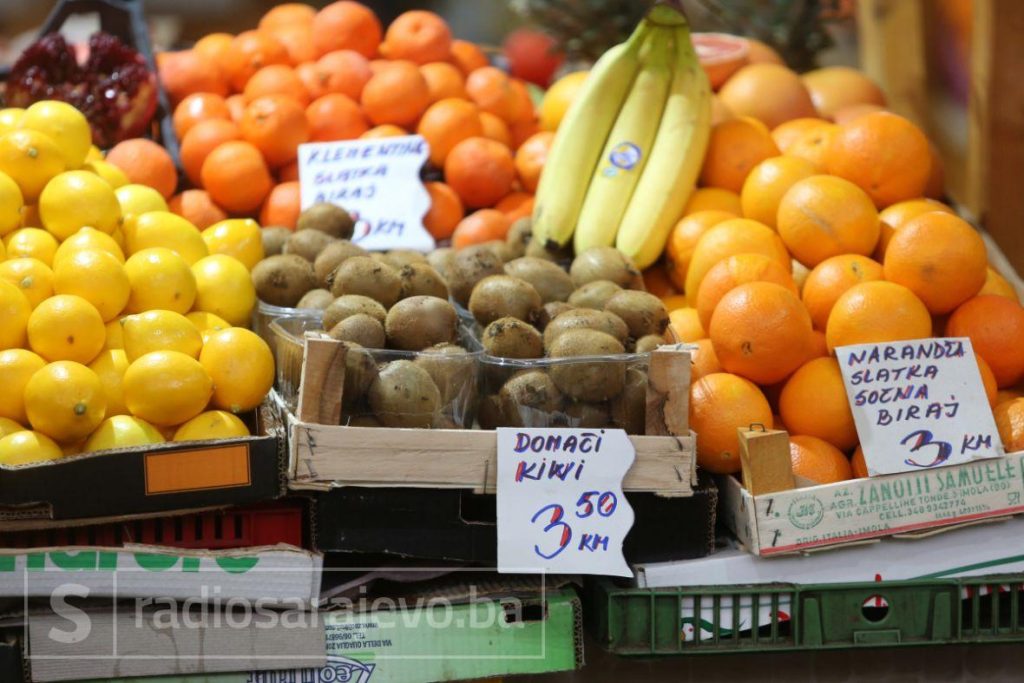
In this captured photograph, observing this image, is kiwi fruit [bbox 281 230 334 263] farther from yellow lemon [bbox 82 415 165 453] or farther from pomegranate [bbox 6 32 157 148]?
pomegranate [bbox 6 32 157 148]

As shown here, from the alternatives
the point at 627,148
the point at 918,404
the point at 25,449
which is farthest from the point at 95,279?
the point at 918,404

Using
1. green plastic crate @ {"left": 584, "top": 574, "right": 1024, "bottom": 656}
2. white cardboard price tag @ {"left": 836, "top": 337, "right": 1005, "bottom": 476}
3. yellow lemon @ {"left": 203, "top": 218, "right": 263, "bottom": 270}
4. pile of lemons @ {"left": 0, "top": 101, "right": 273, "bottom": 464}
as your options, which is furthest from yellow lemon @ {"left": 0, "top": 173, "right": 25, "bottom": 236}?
white cardboard price tag @ {"left": 836, "top": 337, "right": 1005, "bottom": 476}

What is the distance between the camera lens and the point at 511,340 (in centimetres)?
174

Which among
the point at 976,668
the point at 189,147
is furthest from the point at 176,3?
the point at 976,668

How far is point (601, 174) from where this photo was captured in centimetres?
248

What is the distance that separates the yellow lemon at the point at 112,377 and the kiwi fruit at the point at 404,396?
1.36ft

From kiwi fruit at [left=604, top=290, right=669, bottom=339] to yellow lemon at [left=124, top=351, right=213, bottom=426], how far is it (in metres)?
0.71

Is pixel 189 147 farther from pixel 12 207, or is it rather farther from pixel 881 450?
pixel 881 450

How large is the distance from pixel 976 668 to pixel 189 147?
205cm

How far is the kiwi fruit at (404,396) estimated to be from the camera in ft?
5.45

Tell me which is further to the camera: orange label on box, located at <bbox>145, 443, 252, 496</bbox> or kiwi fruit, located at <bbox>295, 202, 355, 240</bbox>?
kiwi fruit, located at <bbox>295, 202, 355, 240</bbox>

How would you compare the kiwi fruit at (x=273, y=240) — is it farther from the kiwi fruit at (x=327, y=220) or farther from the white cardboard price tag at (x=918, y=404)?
the white cardboard price tag at (x=918, y=404)

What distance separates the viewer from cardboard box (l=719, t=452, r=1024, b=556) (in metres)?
1.71

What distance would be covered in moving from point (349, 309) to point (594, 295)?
0.46 meters
